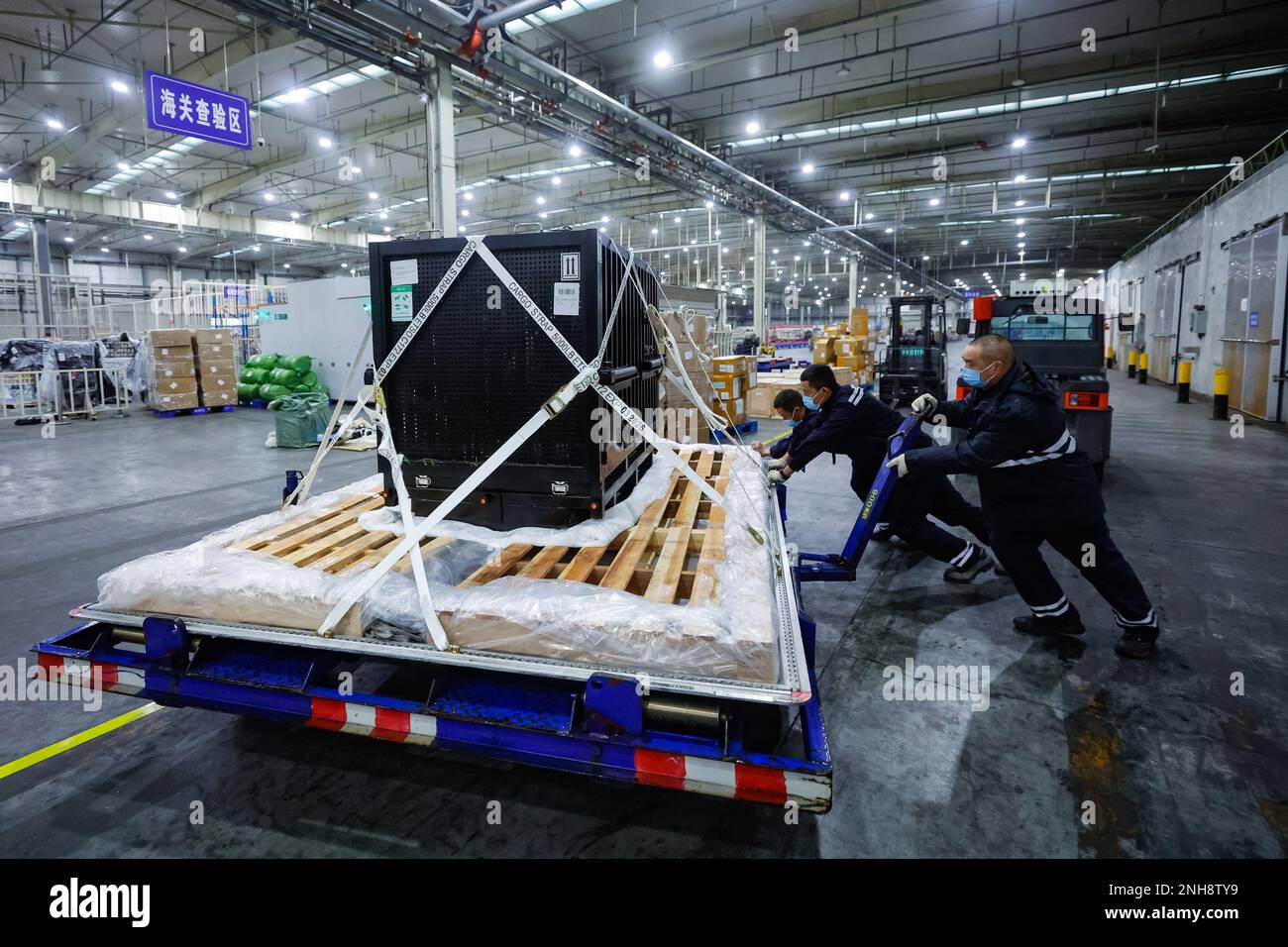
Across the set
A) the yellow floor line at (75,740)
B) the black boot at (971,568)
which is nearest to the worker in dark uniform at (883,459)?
the black boot at (971,568)

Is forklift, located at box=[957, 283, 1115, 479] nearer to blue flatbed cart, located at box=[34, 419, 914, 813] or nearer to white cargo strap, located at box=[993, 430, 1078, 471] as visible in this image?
white cargo strap, located at box=[993, 430, 1078, 471]

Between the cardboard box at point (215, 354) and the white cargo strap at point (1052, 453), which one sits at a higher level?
the cardboard box at point (215, 354)

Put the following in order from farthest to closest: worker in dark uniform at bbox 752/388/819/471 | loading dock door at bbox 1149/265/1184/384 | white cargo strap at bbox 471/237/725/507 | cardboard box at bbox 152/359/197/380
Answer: loading dock door at bbox 1149/265/1184/384 < cardboard box at bbox 152/359/197/380 < worker in dark uniform at bbox 752/388/819/471 < white cargo strap at bbox 471/237/725/507

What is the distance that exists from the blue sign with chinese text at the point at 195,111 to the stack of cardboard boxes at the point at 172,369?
744cm

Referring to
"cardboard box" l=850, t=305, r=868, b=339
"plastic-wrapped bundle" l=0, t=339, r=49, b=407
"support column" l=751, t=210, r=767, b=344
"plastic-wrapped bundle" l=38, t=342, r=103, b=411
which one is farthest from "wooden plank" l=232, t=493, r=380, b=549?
"cardboard box" l=850, t=305, r=868, b=339

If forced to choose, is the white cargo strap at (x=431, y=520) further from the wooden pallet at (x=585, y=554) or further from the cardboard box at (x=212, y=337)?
the cardboard box at (x=212, y=337)

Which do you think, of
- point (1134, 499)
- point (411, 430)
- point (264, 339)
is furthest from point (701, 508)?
point (264, 339)

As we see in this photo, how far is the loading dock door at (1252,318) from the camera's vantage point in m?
10.9

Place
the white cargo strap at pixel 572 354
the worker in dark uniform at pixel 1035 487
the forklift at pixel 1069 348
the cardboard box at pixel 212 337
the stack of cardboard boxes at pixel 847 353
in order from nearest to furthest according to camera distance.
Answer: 1. the white cargo strap at pixel 572 354
2. the worker in dark uniform at pixel 1035 487
3. the forklift at pixel 1069 348
4. the cardboard box at pixel 212 337
5. the stack of cardboard boxes at pixel 847 353

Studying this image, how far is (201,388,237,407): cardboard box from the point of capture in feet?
49.5

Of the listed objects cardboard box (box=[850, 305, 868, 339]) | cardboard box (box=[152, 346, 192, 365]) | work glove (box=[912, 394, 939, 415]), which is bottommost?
work glove (box=[912, 394, 939, 415])

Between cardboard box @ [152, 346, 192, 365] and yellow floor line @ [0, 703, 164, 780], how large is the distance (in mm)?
14061

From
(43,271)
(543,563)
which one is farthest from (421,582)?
(43,271)
